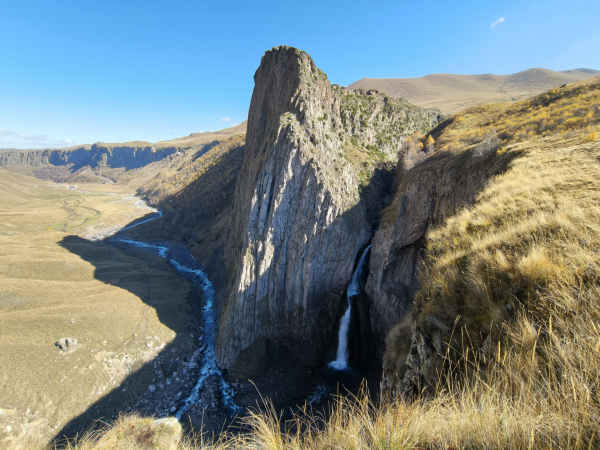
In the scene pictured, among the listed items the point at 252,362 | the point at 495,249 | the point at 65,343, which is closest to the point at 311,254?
the point at 252,362

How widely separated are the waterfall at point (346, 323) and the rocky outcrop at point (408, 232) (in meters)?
1.90

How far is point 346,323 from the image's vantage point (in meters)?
24.0

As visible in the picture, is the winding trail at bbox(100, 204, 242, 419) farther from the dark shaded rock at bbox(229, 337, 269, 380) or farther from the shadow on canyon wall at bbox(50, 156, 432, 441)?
the dark shaded rock at bbox(229, 337, 269, 380)

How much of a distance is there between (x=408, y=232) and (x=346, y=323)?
34.8 feet

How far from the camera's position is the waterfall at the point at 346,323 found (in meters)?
23.5

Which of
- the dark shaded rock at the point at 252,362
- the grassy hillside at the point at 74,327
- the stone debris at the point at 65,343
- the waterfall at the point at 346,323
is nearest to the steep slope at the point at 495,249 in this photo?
the waterfall at the point at 346,323

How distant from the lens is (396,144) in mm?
43062

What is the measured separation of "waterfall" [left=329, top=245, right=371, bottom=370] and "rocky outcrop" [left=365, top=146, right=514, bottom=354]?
190 cm

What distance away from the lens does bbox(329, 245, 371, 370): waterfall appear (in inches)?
925

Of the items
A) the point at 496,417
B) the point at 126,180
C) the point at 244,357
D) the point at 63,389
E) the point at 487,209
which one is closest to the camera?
the point at 496,417

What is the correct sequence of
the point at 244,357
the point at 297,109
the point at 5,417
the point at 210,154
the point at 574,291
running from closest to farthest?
the point at 574,291 < the point at 5,417 < the point at 244,357 < the point at 297,109 < the point at 210,154

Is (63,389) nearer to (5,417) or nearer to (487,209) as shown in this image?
(5,417)

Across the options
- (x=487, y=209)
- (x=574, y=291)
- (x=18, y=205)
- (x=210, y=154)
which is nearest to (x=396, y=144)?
(x=487, y=209)

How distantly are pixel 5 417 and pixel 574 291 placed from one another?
105 feet
